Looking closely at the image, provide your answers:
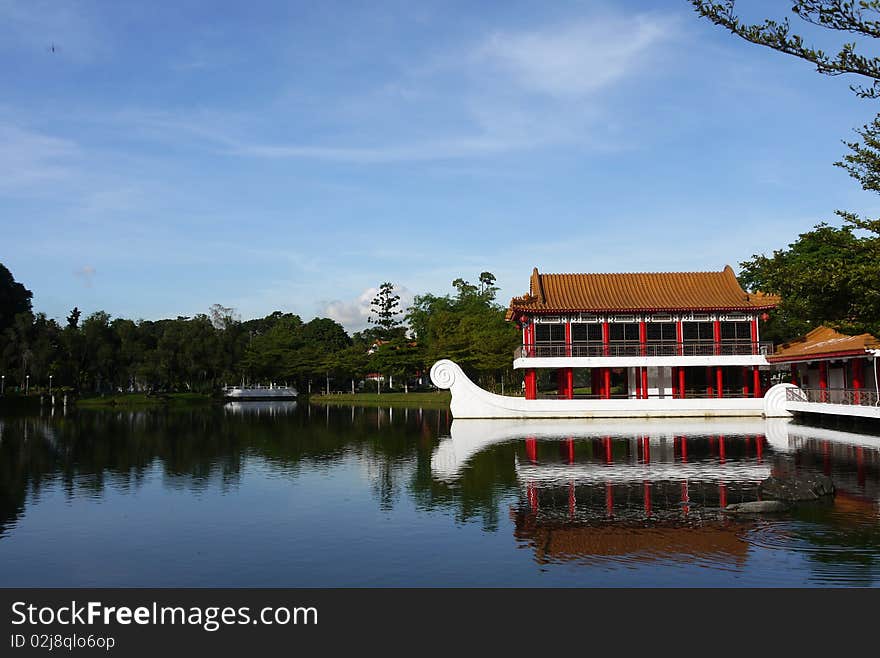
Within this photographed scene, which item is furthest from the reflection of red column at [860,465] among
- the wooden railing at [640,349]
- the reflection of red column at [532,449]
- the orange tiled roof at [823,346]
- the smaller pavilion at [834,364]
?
the wooden railing at [640,349]

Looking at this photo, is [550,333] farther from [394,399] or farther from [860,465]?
[394,399]

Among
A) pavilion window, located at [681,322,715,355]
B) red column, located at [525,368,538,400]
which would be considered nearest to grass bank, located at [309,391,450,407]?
red column, located at [525,368,538,400]

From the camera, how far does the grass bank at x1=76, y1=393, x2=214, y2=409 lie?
6566cm

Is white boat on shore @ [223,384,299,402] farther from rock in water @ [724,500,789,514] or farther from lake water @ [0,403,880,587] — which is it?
rock in water @ [724,500,789,514]

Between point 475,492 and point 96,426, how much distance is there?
30.3 meters

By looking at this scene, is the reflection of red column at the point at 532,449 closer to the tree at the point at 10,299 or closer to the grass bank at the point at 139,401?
the grass bank at the point at 139,401

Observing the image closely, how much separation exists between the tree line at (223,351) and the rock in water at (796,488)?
37523 mm

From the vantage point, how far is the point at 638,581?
982cm

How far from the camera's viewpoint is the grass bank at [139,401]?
215 ft

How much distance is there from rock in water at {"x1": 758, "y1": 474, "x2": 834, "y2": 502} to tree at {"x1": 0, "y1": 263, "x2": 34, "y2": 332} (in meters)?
72.3

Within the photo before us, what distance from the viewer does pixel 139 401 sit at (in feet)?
222
